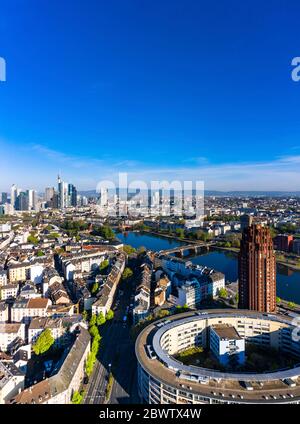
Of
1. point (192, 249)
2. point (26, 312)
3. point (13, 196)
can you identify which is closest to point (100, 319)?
point (26, 312)

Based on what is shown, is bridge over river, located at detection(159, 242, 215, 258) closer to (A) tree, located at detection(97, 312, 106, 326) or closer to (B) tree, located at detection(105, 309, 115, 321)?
(B) tree, located at detection(105, 309, 115, 321)

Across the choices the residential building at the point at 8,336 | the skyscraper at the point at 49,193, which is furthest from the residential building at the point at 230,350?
the skyscraper at the point at 49,193

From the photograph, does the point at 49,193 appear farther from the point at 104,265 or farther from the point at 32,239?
the point at 104,265

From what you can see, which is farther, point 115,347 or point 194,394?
point 115,347

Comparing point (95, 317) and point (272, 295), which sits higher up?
point (272, 295)

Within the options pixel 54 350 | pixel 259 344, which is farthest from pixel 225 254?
pixel 54 350

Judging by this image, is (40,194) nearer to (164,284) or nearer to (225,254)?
(225,254)

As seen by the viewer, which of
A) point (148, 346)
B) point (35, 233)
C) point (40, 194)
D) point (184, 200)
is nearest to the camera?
point (148, 346)
